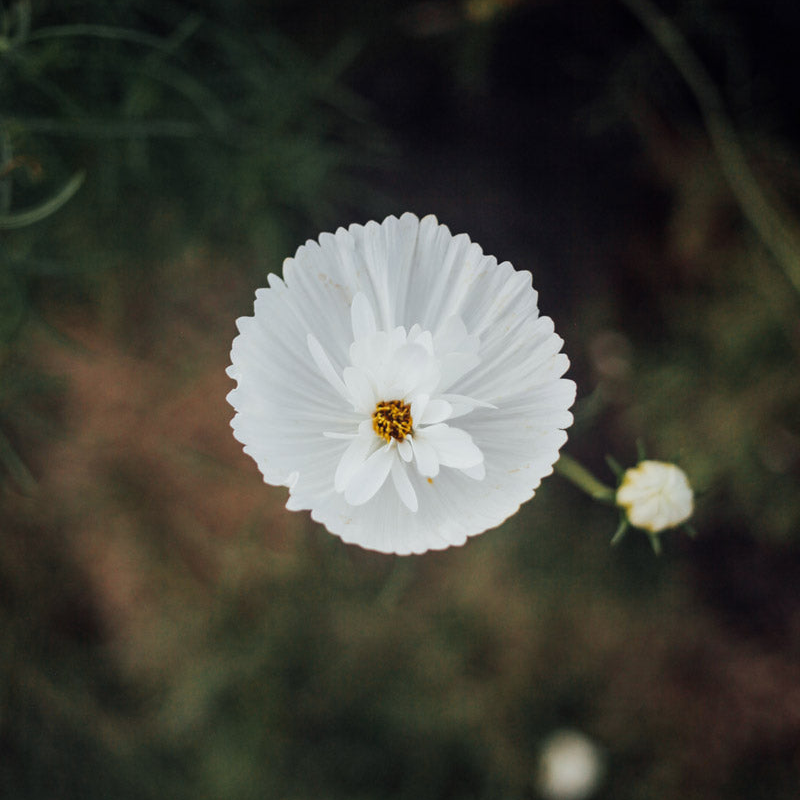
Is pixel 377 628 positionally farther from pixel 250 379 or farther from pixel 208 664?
pixel 250 379

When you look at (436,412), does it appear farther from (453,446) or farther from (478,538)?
(478,538)

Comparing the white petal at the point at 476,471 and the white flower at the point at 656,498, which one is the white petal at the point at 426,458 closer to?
the white petal at the point at 476,471

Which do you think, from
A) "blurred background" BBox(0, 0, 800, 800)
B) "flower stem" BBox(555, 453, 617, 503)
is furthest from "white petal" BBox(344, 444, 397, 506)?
"blurred background" BBox(0, 0, 800, 800)

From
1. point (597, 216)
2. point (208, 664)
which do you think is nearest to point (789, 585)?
point (597, 216)

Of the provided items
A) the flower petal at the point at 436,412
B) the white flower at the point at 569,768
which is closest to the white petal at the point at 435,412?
the flower petal at the point at 436,412

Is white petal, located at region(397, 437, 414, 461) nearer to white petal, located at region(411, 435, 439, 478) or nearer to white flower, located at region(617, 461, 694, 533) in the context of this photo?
white petal, located at region(411, 435, 439, 478)
